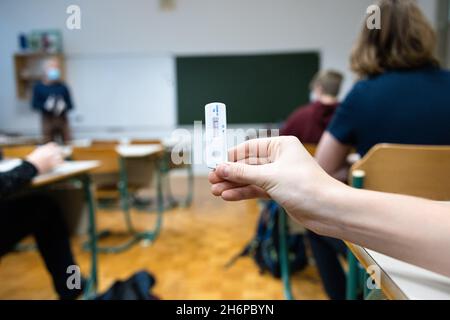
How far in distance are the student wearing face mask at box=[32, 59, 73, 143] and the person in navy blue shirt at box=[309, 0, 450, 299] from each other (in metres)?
4.32

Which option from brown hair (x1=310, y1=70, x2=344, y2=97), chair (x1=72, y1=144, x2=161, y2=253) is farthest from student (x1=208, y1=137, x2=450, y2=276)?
chair (x1=72, y1=144, x2=161, y2=253)

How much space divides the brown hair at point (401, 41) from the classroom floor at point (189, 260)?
0.70 metres

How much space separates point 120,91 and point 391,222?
499 centimetres

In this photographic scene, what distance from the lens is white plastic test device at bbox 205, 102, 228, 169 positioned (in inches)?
15.9

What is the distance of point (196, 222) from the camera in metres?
2.82

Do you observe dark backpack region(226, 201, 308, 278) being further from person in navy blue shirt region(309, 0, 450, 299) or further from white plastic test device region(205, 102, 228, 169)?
white plastic test device region(205, 102, 228, 169)

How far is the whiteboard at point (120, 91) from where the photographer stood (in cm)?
484

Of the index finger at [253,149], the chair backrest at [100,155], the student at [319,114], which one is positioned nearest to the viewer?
the index finger at [253,149]

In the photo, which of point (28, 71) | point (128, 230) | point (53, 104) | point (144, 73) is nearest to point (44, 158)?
point (128, 230)

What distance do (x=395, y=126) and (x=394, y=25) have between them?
0.28 m

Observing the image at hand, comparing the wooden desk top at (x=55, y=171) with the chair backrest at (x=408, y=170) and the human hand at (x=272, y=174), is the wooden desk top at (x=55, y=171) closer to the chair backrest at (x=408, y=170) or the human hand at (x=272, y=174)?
the human hand at (x=272, y=174)

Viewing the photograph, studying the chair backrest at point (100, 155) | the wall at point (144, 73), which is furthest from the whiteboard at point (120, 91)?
the chair backrest at point (100, 155)
